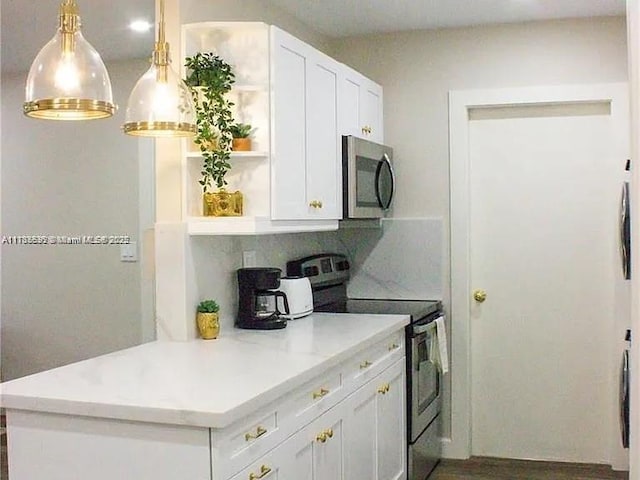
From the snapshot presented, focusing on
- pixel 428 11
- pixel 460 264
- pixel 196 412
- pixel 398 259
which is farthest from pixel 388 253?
pixel 196 412

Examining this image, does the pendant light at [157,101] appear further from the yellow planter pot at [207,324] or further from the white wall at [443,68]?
the white wall at [443,68]

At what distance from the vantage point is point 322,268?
4.55 metres

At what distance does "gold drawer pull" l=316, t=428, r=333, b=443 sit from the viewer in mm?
2834

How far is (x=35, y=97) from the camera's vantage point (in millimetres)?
2102

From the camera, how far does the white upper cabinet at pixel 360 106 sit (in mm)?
4105

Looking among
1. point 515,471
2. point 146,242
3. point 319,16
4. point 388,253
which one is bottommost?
point 515,471

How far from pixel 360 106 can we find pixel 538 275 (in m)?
1.47

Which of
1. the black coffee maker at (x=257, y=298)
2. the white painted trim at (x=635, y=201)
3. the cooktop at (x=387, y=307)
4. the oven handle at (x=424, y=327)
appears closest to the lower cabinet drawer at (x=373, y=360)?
the oven handle at (x=424, y=327)

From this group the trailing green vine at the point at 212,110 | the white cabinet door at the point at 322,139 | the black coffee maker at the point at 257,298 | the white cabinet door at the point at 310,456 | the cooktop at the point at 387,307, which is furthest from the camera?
the cooktop at the point at 387,307

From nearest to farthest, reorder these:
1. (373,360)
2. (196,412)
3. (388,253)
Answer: (196,412), (373,360), (388,253)

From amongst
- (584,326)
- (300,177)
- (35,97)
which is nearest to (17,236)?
(35,97)

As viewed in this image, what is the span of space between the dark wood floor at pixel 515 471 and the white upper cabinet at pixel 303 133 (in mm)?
1672

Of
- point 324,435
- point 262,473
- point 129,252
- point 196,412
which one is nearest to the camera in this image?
point 196,412

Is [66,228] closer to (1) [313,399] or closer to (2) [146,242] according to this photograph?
(2) [146,242]
